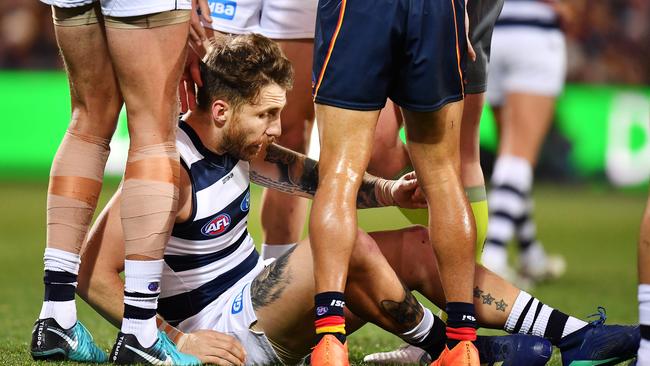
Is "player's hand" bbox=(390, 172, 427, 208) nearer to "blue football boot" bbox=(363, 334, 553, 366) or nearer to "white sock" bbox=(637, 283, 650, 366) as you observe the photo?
"blue football boot" bbox=(363, 334, 553, 366)

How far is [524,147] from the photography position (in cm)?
609

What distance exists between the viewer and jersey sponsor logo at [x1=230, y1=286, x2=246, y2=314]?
10.1 ft

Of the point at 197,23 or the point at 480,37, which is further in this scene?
the point at 480,37

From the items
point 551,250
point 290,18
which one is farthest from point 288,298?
point 551,250

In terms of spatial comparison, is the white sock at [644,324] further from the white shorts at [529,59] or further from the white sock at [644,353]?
the white shorts at [529,59]

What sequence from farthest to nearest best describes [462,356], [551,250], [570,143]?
[570,143] < [551,250] < [462,356]

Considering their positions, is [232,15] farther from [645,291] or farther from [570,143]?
[570,143]

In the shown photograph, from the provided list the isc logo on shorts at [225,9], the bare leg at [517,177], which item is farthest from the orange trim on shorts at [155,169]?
the bare leg at [517,177]

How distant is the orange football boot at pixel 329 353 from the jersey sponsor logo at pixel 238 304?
443mm

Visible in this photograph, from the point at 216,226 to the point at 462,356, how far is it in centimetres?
85

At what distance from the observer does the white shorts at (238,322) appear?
10.0 ft

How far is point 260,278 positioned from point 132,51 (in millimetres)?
763

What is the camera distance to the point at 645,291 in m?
2.69

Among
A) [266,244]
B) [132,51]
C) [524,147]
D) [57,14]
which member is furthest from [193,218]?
[524,147]
